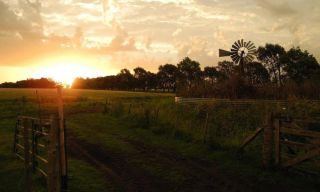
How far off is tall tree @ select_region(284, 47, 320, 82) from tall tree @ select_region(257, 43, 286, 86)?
2.99 m

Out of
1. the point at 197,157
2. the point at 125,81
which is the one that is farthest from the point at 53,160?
the point at 125,81

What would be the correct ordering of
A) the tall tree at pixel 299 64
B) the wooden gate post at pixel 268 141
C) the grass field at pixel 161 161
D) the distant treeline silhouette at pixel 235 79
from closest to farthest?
the grass field at pixel 161 161 < the wooden gate post at pixel 268 141 < the distant treeline silhouette at pixel 235 79 < the tall tree at pixel 299 64

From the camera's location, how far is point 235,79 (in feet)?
127

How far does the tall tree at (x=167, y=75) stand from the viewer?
149 meters

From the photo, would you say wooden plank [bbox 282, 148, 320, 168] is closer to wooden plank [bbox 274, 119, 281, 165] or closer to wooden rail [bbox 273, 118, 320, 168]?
wooden rail [bbox 273, 118, 320, 168]

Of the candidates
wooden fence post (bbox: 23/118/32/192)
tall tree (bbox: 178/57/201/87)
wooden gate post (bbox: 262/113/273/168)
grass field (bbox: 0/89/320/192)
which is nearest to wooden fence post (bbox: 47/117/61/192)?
grass field (bbox: 0/89/320/192)

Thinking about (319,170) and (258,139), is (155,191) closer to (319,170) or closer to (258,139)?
(319,170)

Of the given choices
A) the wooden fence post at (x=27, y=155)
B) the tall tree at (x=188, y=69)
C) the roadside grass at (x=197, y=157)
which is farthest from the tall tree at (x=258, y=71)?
the wooden fence post at (x=27, y=155)

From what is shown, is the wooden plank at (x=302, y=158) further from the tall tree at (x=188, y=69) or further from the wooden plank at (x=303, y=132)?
the tall tree at (x=188, y=69)

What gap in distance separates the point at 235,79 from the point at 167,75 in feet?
370

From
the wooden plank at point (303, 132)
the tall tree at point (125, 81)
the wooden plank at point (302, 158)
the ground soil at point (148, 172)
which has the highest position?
the tall tree at point (125, 81)

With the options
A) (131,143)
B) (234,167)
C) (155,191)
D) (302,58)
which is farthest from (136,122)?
(302,58)

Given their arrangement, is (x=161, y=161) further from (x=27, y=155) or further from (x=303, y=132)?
(x=303, y=132)

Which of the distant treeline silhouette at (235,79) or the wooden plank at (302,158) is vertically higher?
the distant treeline silhouette at (235,79)
